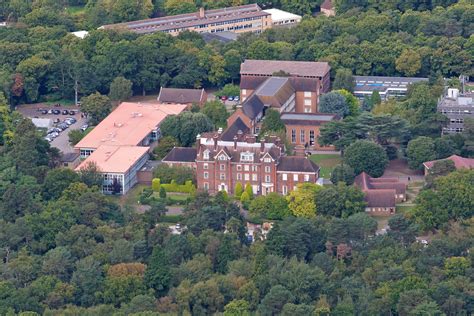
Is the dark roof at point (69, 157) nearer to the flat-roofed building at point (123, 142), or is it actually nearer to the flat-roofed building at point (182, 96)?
the flat-roofed building at point (123, 142)

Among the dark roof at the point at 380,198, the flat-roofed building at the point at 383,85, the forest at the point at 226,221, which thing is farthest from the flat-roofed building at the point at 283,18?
the dark roof at the point at 380,198

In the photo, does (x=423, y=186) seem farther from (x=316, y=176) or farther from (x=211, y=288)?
(x=211, y=288)

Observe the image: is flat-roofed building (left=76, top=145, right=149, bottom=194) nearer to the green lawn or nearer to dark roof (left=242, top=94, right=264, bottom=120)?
dark roof (left=242, top=94, right=264, bottom=120)

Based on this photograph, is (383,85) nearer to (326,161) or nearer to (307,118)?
(307,118)

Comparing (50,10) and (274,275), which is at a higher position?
(50,10)

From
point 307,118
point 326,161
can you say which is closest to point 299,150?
point 326,161

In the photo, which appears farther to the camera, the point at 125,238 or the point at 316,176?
the point at 316,176

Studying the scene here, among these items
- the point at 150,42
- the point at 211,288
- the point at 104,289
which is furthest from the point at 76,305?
the point at 150,42
